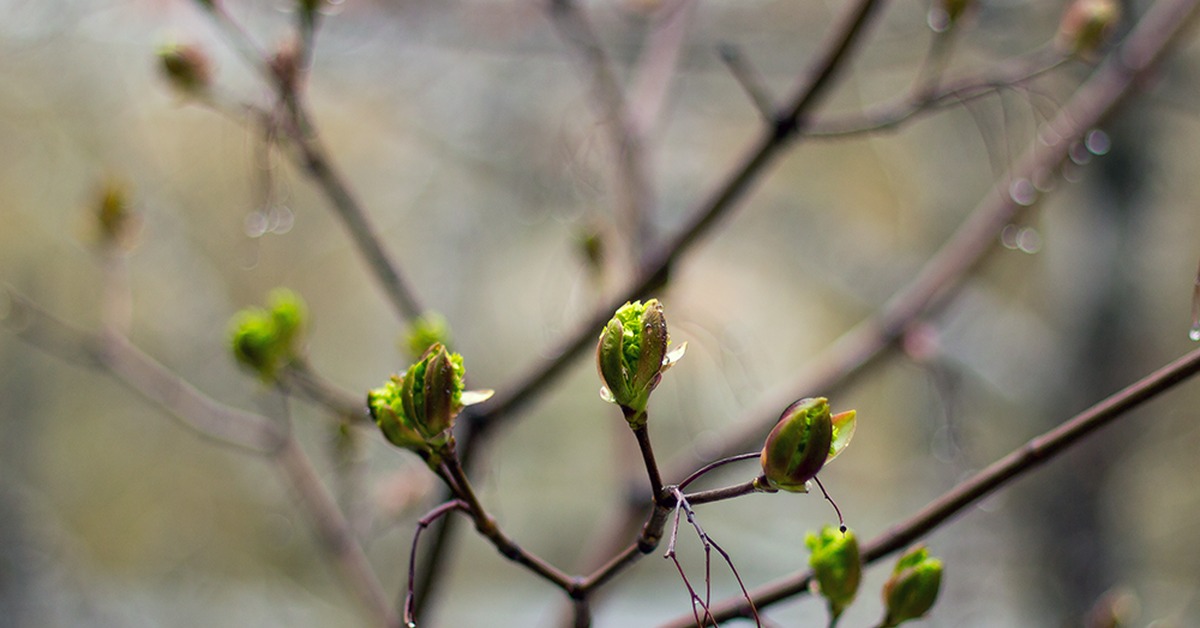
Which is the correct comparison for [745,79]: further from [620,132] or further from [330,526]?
[330,526]

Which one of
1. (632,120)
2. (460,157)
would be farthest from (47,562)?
(632,120)

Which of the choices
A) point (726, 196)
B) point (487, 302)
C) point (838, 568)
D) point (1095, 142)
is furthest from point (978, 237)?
point (487, 302)

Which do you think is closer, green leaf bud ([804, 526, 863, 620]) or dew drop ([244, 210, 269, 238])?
green leaf bud ([804, 526, 863, 620])

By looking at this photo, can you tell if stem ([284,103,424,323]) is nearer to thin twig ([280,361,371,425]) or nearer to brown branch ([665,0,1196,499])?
thin twig ([280,361,371,425])

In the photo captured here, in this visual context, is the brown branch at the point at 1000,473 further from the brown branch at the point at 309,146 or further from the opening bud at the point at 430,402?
the brown branch at the point at 309,146

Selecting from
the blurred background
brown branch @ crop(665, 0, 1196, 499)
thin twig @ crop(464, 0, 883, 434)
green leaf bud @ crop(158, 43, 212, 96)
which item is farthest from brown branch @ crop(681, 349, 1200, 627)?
the blurred background

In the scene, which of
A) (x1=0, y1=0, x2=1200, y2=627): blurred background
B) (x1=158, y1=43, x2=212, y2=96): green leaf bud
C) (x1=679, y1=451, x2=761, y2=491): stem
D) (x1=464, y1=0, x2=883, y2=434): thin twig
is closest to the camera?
(x1=679, y1=451, x2=761, y2=491): stem
